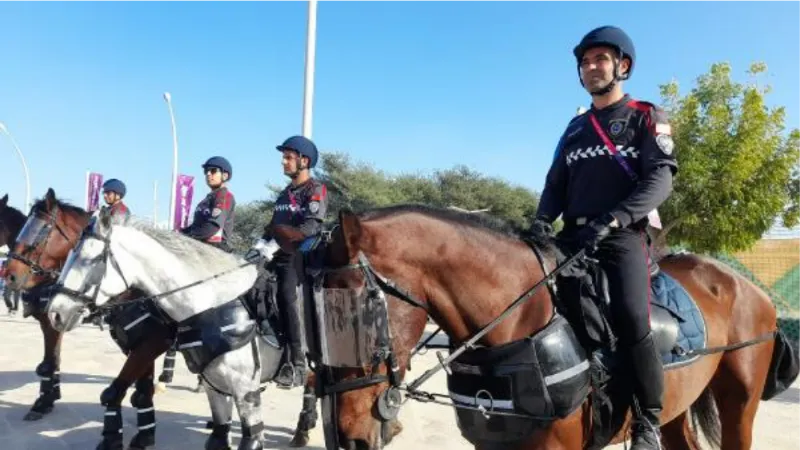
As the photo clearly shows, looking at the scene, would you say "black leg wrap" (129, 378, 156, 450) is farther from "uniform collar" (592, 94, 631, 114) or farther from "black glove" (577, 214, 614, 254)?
"uniform collar" (592, 94, 631, 114)

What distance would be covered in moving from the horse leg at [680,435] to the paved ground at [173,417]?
2.44m

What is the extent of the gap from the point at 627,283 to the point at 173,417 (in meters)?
6.04

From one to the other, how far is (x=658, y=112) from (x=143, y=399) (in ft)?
17.1

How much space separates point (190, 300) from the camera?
470 centimetres

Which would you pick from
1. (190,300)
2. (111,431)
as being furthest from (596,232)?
(111,431)

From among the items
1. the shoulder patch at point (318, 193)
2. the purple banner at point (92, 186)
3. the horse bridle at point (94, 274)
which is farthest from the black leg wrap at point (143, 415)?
the purple banner at point (92, 186)

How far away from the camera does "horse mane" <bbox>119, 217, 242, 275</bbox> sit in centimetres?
488

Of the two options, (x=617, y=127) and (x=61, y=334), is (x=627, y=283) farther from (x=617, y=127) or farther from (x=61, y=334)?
(x=61, y=334)

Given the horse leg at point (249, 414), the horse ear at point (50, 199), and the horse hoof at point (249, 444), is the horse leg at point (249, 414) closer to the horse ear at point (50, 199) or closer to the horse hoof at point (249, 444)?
the horse hoof at point (249, 444)

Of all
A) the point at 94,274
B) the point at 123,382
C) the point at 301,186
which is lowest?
the point at 123,382

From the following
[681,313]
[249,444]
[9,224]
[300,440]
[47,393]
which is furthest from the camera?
[9,224]

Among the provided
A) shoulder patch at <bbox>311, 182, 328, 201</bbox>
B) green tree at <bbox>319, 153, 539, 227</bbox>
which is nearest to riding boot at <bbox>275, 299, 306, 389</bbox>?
shoulder patch at <bbox>311, 182, 328, 201</bbox>

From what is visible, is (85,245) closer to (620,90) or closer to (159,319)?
(159,319)

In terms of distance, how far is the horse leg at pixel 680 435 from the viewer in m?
3.88
